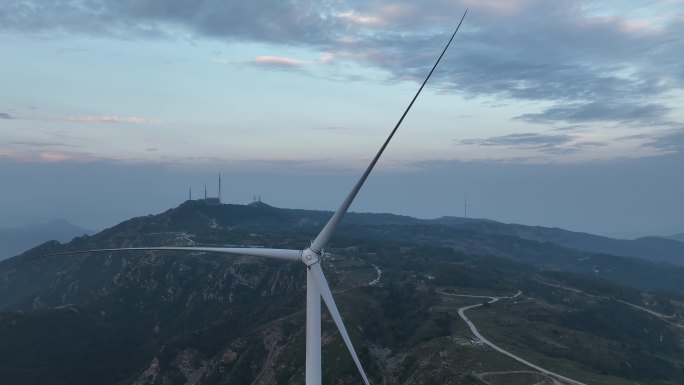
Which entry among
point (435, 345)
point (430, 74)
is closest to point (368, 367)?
point (435, 345)

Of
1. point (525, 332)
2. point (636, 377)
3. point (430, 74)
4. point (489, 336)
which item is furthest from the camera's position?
point (525, 332)

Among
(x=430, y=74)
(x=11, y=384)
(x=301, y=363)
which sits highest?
(x=430, y=74)

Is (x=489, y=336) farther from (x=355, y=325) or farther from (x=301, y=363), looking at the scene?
(x=301, y=363)

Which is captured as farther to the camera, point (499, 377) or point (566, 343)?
point (566, 343)

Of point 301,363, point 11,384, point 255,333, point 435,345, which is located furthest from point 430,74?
point 11,384

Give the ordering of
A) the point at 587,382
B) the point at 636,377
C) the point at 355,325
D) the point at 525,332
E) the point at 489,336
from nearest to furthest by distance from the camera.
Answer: the point at 587,382
the point at 636,377
the point at 489,336
the point at 525,332
the point at 355,325

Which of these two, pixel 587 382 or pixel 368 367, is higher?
pixel 587 382
